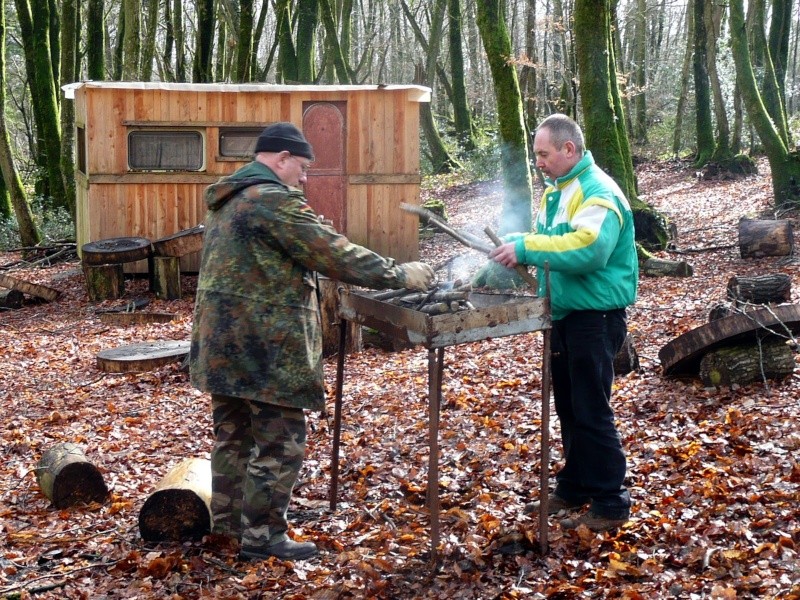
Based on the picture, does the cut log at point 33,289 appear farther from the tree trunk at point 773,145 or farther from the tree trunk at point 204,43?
the tree trunk at point 773,145

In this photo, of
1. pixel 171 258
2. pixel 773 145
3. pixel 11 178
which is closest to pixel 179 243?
pixel 171 258

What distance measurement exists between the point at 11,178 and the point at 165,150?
15.9 feet

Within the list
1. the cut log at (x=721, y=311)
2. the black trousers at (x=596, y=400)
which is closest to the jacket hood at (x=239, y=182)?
the black trousers at (x=596, y=400)

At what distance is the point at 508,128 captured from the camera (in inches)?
507

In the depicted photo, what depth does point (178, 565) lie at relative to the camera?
487 centimetres

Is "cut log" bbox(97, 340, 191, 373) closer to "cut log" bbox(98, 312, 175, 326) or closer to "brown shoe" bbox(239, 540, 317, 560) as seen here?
"cut log" bbox(98, 312, 175, 326)

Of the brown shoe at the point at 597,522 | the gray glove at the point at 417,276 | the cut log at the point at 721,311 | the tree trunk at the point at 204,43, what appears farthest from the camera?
the tree trunk at the point at 204,43

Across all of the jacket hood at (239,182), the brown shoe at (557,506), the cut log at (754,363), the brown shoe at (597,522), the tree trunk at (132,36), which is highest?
the tree trunk at (132,36)

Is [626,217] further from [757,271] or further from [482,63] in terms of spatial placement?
[482,63]

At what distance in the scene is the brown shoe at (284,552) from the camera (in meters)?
4.90

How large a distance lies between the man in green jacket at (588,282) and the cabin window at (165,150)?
412 inches

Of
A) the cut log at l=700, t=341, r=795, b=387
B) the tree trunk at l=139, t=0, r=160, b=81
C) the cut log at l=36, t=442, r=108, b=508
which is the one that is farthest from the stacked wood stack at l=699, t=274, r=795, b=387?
the tree trunk at l=139, t=0, r=160, b=81

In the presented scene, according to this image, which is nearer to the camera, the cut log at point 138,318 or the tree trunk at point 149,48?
the cut log at point 138,318

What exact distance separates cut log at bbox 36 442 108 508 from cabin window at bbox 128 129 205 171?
9.20 meters
